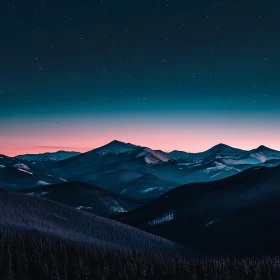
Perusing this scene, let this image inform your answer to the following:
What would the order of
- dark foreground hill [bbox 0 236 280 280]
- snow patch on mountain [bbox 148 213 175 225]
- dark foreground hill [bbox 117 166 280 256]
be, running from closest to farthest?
dark foreground hill [bbox 0 236 280 280] < dark foreground hill [bbox 117 166 280 256] < snow patch on mountain [bbox 148 213 175 225]

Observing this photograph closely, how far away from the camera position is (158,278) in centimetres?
3625

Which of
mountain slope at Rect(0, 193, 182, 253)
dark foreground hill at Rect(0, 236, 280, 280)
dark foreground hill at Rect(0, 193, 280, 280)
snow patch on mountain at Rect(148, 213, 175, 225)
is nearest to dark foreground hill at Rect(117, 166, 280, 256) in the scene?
snow patch on mountain at Rect(148, 213, 175, 225)

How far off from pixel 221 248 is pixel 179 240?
50.6 ft

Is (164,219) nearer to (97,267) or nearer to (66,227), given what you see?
(66,227)

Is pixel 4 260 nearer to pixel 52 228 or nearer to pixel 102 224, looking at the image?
pixel 52 228

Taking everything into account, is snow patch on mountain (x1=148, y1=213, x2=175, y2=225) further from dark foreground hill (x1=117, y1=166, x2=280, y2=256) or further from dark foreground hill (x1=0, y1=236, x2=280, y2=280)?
dark foreground hill (x1=0, y1=236, x2=280, y2=280)

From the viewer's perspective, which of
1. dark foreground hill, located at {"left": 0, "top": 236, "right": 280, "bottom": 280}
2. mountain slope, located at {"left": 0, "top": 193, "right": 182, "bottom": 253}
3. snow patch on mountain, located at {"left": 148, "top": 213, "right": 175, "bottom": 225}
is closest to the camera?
dark foreground hill, located at {"left": 0, "top": 236, "right": 280, "bottom": 280}

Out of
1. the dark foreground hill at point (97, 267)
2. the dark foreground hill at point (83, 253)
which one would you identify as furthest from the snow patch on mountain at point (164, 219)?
the dark foreground hill at point (97, 267)

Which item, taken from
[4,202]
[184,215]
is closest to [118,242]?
[4,202]

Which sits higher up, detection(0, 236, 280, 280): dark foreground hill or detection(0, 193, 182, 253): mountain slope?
detection(0, 193, 182, 253): mountain slope

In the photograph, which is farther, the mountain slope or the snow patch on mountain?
the snow patch on mountain

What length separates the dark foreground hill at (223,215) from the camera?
270ft

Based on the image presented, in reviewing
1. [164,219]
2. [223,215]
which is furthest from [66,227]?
[164,219]

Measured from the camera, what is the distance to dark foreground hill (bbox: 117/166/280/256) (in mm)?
82250
